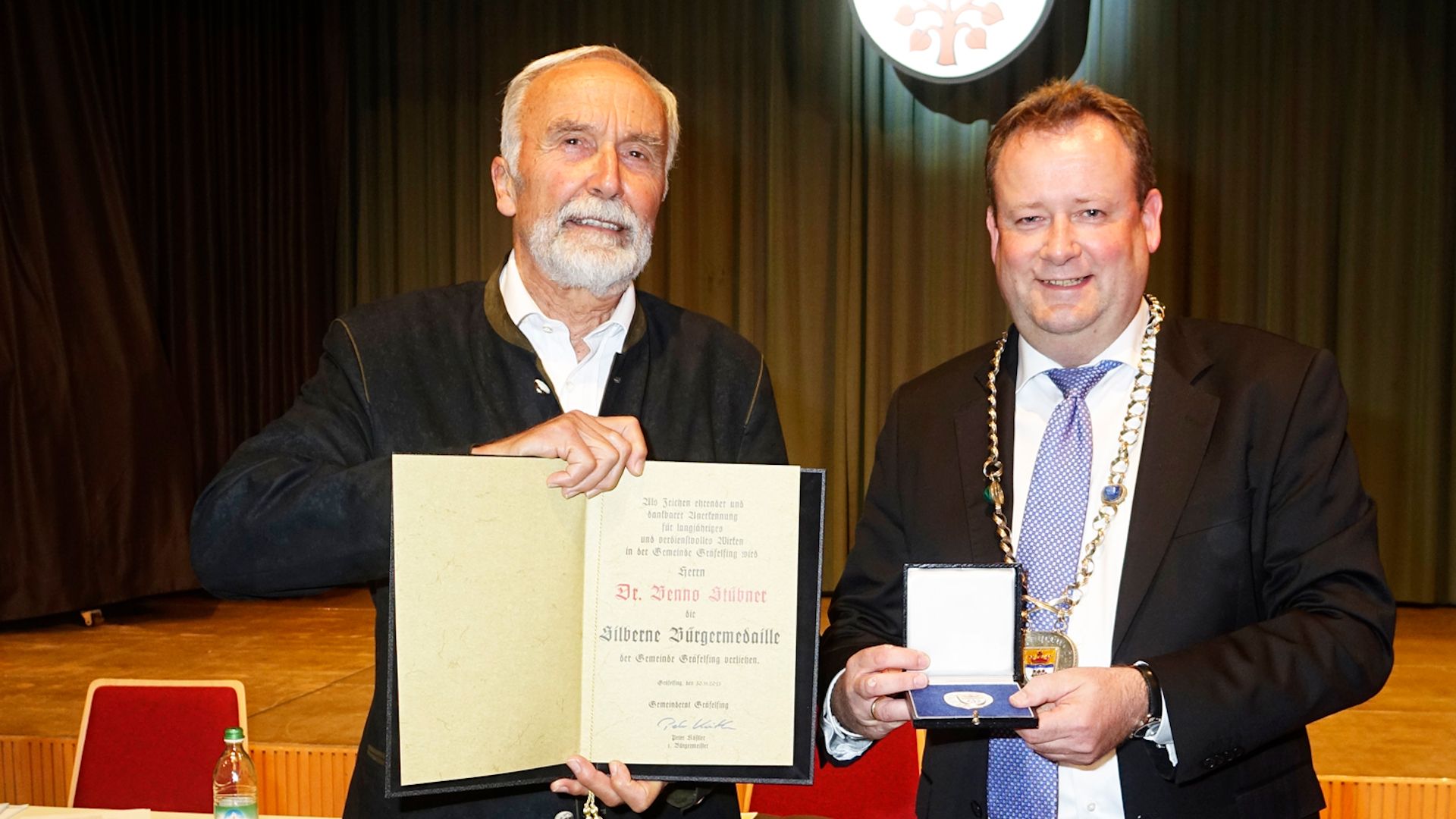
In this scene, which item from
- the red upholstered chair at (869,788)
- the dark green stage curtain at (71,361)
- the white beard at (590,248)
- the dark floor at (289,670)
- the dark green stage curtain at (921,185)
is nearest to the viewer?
the white beard at (590,248)

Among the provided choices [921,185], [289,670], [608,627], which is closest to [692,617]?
[608,627]

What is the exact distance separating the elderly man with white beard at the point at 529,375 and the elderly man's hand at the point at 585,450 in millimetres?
201

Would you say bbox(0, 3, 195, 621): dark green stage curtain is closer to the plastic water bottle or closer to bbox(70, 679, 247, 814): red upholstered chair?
bbox(70, 679, 247, 814): red upholstered chair

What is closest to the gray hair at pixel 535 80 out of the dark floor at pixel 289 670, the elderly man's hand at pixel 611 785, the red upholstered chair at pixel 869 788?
the elderly man's hand at pixel 611 785

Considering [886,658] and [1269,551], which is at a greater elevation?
[1269,551]

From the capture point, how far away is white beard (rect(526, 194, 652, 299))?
1821 millimetres

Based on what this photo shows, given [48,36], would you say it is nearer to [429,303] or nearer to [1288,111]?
[429,303]

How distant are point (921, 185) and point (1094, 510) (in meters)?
6.06

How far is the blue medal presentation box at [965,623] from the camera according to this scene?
1586 millimetres

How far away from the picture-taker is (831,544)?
7.67 meters

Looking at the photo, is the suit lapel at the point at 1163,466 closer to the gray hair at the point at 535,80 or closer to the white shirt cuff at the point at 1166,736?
the white shirt cuff at the point at 1166,736

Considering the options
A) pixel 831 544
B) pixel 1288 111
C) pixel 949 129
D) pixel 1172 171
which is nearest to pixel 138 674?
pixel 831 544

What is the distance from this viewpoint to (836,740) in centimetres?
186

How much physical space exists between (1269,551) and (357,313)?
4.29 feet
